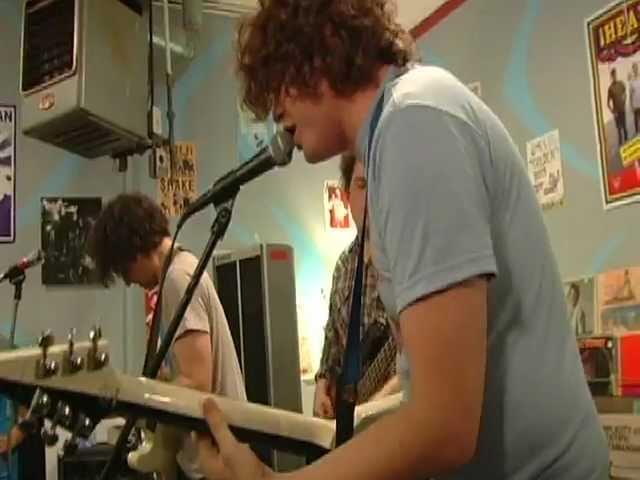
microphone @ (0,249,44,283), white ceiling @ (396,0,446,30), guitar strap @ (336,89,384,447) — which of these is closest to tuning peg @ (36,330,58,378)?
guitar strap @ (336,89,384,447)

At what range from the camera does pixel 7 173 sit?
140 inches

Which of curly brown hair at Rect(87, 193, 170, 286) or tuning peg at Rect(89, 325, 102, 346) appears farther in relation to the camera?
curly brown hair at Rect(87, 193, 170, 286)

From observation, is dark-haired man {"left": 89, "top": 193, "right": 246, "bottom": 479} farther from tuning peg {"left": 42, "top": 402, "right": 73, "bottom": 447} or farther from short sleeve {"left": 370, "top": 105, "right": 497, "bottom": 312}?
short sleeve {"left": 370, "top": 105, "right": 497, "bottom": 312}

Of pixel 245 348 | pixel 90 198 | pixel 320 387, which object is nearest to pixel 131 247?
pixel 320 387

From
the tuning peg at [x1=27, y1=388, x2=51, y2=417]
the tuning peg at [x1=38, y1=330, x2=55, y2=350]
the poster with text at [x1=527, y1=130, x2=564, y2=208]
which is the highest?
the poster with text at [x1=527, y1=130, x2=564, y2=208]

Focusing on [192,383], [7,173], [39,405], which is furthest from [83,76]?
[39,405]

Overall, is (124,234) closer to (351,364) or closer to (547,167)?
(547,167)

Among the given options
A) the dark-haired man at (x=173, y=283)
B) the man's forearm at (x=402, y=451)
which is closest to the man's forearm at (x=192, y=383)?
the dark-haired man at (x=173, y=283)

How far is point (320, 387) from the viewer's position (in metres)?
2.37

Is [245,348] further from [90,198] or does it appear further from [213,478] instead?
[213,478]

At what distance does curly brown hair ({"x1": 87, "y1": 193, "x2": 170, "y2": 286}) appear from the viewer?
242cm

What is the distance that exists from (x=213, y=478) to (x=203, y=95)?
306cm

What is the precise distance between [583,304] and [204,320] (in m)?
1.11

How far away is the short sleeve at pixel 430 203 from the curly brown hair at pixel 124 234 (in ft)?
5.74
